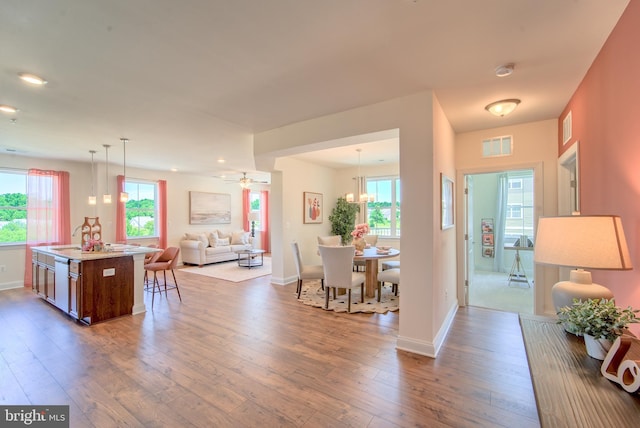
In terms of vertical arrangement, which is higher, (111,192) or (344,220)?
(111,192)

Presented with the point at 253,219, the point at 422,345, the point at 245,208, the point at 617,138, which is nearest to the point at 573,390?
the point at 617,138

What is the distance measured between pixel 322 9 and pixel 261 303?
398cm

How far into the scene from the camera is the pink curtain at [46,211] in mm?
5703

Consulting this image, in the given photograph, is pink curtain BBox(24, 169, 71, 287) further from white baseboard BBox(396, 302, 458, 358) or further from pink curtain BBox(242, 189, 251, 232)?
white baseboard BBox(396, 302, 458, 358)

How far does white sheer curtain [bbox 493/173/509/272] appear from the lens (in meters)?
6.78

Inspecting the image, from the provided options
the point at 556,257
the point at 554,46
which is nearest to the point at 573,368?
the point at 556,257

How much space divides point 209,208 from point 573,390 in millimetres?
9160

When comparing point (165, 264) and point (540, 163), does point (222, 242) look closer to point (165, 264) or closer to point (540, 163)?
point (165, 264)

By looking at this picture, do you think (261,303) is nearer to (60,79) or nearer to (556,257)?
(60,79)

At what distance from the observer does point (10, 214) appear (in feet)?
18.4

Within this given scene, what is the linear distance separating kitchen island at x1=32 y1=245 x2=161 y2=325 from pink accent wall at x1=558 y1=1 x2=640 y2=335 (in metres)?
5.09

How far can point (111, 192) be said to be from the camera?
682 centimetres

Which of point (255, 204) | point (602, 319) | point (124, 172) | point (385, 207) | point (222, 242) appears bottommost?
point (222, 242)

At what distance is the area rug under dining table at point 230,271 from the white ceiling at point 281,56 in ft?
12.2
